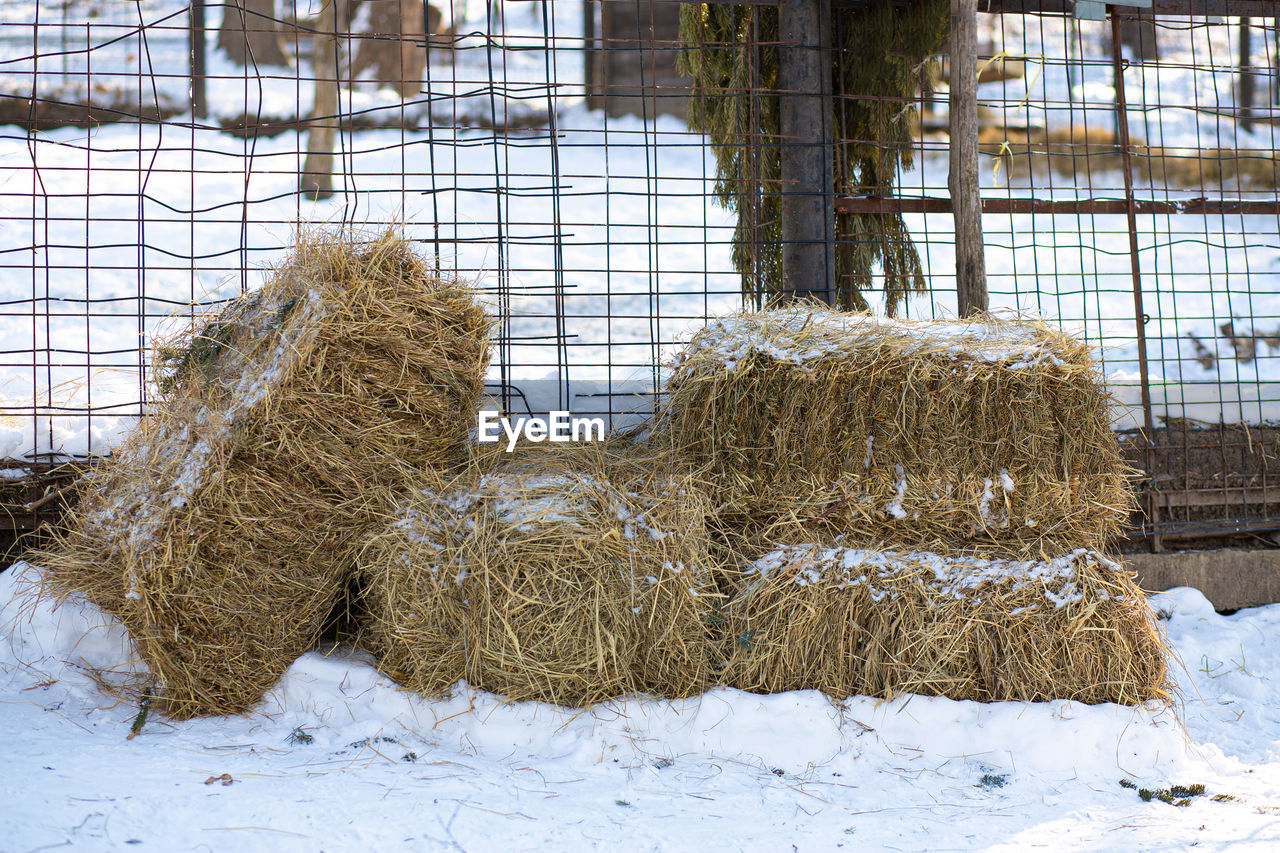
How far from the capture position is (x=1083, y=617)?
118 inches

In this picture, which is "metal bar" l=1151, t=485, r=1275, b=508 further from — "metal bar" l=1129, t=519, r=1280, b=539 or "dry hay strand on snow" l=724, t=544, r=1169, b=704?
"dry hay strand on snow" l=724, t=544, r=1169, b=704

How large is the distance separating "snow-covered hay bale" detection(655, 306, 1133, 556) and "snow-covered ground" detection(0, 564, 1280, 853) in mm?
603

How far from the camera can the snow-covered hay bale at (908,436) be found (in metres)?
3.08

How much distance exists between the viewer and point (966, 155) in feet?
13.3

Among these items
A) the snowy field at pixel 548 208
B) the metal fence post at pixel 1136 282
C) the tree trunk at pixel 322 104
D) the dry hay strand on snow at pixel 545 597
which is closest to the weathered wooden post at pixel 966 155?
the metal fence post at pixel 1136 282

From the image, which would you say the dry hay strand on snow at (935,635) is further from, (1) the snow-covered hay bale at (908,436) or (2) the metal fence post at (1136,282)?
(2) the metal fence post at (1136,282)

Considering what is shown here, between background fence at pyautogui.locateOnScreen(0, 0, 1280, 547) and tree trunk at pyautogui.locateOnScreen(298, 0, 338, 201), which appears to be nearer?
background fence at pyautogui.locateOnScreen(0, 0, 1280, 547)

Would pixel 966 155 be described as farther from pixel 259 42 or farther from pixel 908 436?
pixel 259 42

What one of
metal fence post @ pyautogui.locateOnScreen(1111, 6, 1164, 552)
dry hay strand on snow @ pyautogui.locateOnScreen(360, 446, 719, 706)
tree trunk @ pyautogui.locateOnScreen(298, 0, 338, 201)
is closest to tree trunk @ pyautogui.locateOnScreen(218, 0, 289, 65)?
tree trunk @ pyautogui.locateOnScreen(298, 0, 338, 201)

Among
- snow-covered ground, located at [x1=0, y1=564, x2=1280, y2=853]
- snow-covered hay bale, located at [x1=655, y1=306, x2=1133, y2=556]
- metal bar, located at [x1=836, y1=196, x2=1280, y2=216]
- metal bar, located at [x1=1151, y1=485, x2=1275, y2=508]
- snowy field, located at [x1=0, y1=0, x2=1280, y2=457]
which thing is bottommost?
snow-covered ground, located at [x1=0, y1=564, x2=1280, y2=853]

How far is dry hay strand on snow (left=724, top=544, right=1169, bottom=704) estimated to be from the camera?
9.78 feet

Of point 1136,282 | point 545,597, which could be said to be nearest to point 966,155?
point 1136,282

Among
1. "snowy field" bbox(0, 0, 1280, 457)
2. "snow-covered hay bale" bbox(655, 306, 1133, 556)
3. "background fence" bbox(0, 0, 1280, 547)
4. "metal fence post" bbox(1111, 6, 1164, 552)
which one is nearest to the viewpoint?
"snow-covered hay bale" bbox(655, 306, 1133, 556)

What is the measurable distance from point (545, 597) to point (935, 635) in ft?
4.12
